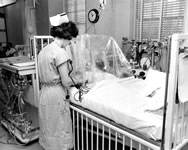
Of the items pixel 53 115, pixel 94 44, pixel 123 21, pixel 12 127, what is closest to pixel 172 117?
pixel 53 115

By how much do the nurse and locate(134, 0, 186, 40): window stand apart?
178cm

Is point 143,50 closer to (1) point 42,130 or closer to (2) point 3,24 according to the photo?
(1) point 42,130

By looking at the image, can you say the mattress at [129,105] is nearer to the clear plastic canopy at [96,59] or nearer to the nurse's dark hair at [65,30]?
the clear plastic canopy at [96,59]

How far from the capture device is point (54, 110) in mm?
1779

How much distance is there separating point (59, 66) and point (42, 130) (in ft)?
2.51

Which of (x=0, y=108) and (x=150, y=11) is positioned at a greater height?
(x=150, y=11)

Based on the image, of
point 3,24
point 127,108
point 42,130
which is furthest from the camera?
point 3,24

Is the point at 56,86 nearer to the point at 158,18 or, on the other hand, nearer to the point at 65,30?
the point at 65,30

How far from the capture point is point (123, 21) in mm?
3373

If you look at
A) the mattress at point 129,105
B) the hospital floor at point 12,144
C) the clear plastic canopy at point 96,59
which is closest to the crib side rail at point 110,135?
the mattress at point 129,105

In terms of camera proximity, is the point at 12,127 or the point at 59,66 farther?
the point at 12,127

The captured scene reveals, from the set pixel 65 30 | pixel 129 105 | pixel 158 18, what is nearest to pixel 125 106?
pixel 129 105

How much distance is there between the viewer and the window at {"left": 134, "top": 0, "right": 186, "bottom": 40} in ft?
8.91

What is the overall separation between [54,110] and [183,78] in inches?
48.3
